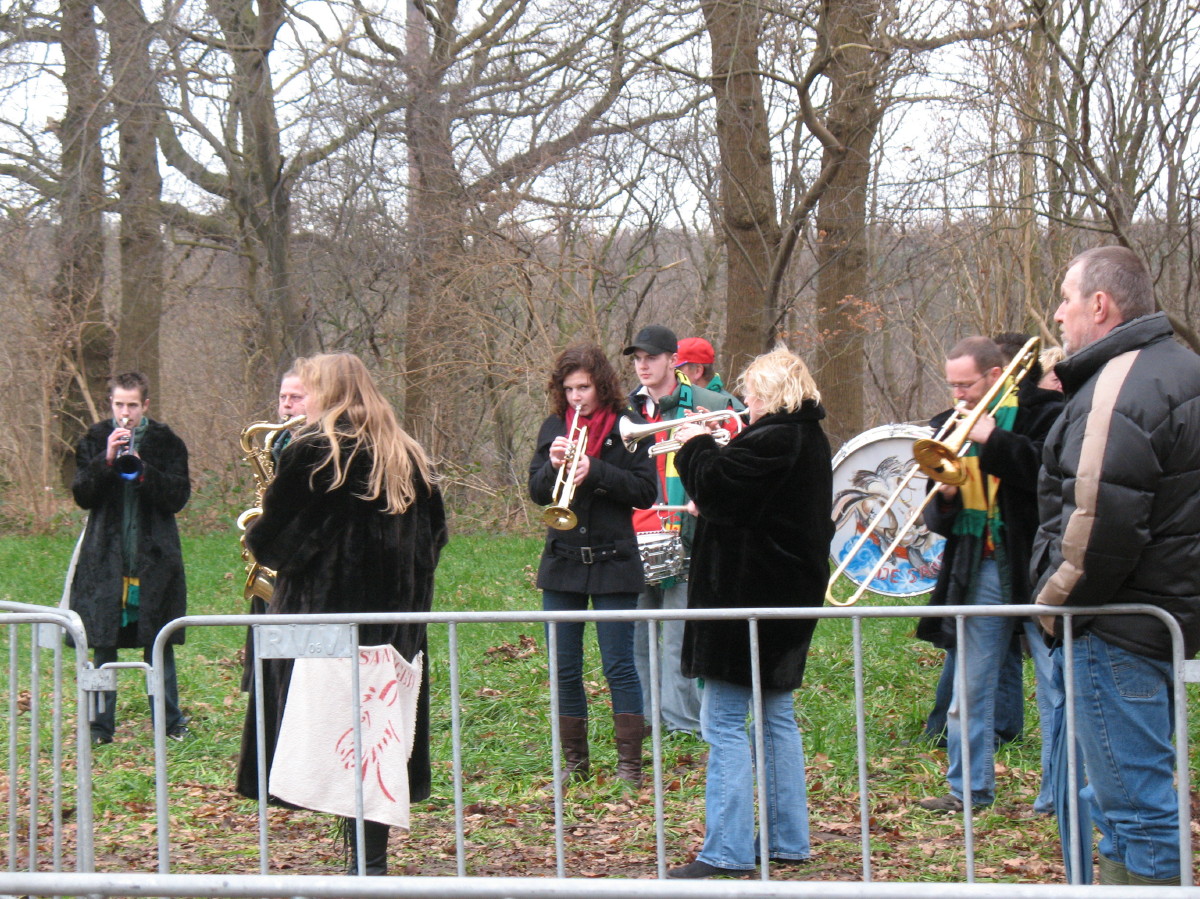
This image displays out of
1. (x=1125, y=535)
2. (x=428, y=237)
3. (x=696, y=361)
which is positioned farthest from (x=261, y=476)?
(x=428, y=237)

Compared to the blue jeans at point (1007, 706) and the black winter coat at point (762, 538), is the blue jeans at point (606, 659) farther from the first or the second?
the blue jeans at point (1007, 706)

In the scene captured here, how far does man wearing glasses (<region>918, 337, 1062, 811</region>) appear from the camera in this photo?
5086 millimetres

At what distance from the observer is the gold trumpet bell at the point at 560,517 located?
18.2 feet

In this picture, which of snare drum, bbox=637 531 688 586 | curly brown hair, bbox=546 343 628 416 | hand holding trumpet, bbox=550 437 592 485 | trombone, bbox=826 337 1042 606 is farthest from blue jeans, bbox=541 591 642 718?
trombone, bbox=826 337 1042 606

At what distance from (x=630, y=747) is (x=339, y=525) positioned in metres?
1.99

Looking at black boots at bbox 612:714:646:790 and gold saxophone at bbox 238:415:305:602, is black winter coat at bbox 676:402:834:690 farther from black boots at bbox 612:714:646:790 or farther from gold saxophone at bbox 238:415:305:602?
gold saxophone at bbox 238:415:305:602

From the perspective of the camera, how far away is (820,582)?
454 cm

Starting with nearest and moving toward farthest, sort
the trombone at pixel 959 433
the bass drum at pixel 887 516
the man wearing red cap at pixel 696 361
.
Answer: the trombone at pixel 959 433
the man wearing red cap at pixel 696 361
the bass drum at pixel 887 516

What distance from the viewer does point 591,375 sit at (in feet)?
18.9

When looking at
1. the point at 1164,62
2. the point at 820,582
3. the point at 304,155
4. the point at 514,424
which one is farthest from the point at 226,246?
the point at 820,582

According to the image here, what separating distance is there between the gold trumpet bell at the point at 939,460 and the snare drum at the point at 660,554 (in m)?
1.36

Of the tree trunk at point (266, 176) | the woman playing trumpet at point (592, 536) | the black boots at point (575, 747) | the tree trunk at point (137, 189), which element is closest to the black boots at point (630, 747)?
the woman playing trumpet at point (592, 536)

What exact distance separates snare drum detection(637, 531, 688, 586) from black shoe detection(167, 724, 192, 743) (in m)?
2.63

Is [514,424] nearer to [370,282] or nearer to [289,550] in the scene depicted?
[370,282]
